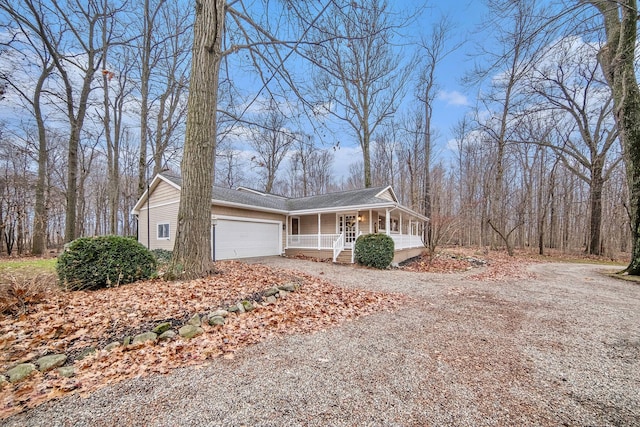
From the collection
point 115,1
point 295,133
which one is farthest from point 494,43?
point 115,1

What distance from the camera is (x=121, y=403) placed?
219 cm

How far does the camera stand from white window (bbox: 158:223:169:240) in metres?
12.6

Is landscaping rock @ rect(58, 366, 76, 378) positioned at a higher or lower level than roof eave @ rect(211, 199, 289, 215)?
lower

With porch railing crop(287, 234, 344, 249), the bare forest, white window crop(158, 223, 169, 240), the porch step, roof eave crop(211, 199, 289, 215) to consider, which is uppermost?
the bare forest

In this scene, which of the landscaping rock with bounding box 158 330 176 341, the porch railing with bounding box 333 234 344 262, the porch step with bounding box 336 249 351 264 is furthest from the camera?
the porch railing with bounding box 333 234 344 262

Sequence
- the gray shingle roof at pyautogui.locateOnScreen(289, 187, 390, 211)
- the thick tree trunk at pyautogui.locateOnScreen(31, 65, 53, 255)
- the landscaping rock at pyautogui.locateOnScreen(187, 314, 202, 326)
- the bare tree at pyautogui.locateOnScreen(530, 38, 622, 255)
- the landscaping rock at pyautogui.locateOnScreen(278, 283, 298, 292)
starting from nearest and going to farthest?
the landscaping rock at pyautogui.locateOnScreen(187, 314, 202, 326) → the landscaping rock at pyautogui.locateOnScreen(278, 283, 298, 292) → the thick tree trunk at pyautogui.locateOnScreen(31, 65, 53, 255) → the gray shingle roof at pyautogui.locateOnScreen(289, 187, 390, 211) → the bare tree at pyautogui.locateOnScreen(530, 38, 622, 255)

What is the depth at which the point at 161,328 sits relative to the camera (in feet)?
11.4

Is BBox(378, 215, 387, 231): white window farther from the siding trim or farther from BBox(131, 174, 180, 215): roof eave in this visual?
BBox(131, 174, 180, 215): roof eave

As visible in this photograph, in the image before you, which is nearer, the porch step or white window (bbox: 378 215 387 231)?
the porch step

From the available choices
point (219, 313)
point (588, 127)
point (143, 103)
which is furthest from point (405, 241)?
point (143, 103)

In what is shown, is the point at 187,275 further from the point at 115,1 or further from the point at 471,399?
the point at 115,1

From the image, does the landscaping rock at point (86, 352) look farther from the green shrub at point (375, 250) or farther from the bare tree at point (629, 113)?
the bare tree at point (629, 113)

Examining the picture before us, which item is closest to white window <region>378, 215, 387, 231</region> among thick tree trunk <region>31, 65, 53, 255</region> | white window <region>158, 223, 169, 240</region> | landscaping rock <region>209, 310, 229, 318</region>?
white window <region>158, 223, 169, 240</region>

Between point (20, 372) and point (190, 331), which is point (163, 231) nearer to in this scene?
point (190, 331)
